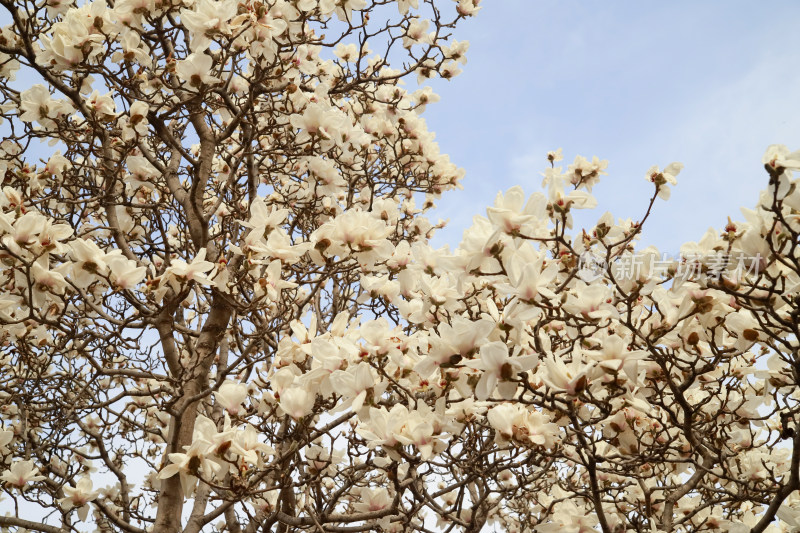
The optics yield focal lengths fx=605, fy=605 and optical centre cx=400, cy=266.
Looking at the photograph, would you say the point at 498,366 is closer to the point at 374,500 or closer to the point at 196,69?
the point at 374,500

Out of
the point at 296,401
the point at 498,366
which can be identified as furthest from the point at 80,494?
the point at 498,366

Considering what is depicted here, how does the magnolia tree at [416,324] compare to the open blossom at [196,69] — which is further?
the open blossom at [196,69]

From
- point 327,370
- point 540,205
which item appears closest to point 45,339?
point 327,370

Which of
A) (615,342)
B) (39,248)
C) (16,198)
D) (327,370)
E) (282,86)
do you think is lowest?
(615,342)

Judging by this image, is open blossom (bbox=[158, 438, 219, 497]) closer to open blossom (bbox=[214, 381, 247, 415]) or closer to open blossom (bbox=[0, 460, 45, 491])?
open blossom (bbox=[214, 381, 247, 415])

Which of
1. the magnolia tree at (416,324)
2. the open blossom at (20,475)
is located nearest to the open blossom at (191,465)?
the magnolia tree at (416,324)

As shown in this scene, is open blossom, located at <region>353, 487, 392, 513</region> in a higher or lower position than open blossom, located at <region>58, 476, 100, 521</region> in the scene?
lower

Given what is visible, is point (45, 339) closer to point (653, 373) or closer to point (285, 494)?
point (285, 494)

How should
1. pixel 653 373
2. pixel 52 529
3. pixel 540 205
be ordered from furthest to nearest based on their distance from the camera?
pixel 52 529, pixel 653 373, pixel 540 205

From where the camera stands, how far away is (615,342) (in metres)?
1.81

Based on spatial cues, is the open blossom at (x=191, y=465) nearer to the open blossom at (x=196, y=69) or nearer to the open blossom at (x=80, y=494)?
the open blossom at (x=80, y=494)

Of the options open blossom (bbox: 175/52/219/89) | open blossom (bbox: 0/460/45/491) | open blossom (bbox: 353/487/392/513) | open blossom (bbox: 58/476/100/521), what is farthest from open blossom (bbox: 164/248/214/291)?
open blossom (bbox: 0/460/45/491)

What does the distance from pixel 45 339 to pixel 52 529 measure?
1293 mm

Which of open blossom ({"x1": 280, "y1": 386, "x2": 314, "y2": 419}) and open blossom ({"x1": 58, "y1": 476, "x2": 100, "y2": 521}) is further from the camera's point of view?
open blossom ({"x1": 58, "y1": 476, "x2": 100, "y2": 521})
